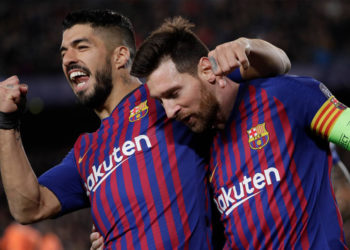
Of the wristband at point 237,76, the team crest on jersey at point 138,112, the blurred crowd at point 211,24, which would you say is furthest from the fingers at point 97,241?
the blurred crowd at point 211,24

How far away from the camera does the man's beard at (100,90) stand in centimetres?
321

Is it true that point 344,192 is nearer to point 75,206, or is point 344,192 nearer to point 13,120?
point 75,206

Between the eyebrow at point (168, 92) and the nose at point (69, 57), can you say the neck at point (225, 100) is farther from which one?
the nose at point (69, 57)

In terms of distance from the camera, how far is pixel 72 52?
128 inches

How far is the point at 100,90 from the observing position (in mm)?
3219

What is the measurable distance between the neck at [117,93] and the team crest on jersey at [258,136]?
0.90 metres

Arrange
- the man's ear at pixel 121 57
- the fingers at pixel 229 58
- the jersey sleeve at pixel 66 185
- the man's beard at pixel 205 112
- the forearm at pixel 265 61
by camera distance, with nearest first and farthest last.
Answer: the fingers at pixel 229 58
the forearm at pixel 265 61
the man's beard at pixel 205 112
the jersey sleeve at pixel 66 185
the man's ear at pixel 121 57

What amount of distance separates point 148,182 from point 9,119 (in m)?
0.84

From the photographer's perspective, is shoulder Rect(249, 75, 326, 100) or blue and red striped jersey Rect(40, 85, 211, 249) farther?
blue and red striped jersey Rect(40, 85, 211, 249)

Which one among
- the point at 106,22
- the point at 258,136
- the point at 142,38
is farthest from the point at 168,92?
the point at 142,38

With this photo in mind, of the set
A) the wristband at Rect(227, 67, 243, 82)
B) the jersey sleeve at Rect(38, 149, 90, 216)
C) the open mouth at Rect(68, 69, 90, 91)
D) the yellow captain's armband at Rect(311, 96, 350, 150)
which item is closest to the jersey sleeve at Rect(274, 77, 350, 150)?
the yellow captain's armband at Rect(311, 96, 350, 150)

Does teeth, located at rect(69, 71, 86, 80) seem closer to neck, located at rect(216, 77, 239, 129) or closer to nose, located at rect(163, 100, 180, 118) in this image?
nose, located at rect(163, 100, 180, 118)

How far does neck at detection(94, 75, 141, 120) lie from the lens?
328 cm

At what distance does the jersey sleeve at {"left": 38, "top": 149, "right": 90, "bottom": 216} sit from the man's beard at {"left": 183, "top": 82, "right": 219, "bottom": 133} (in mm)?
861
